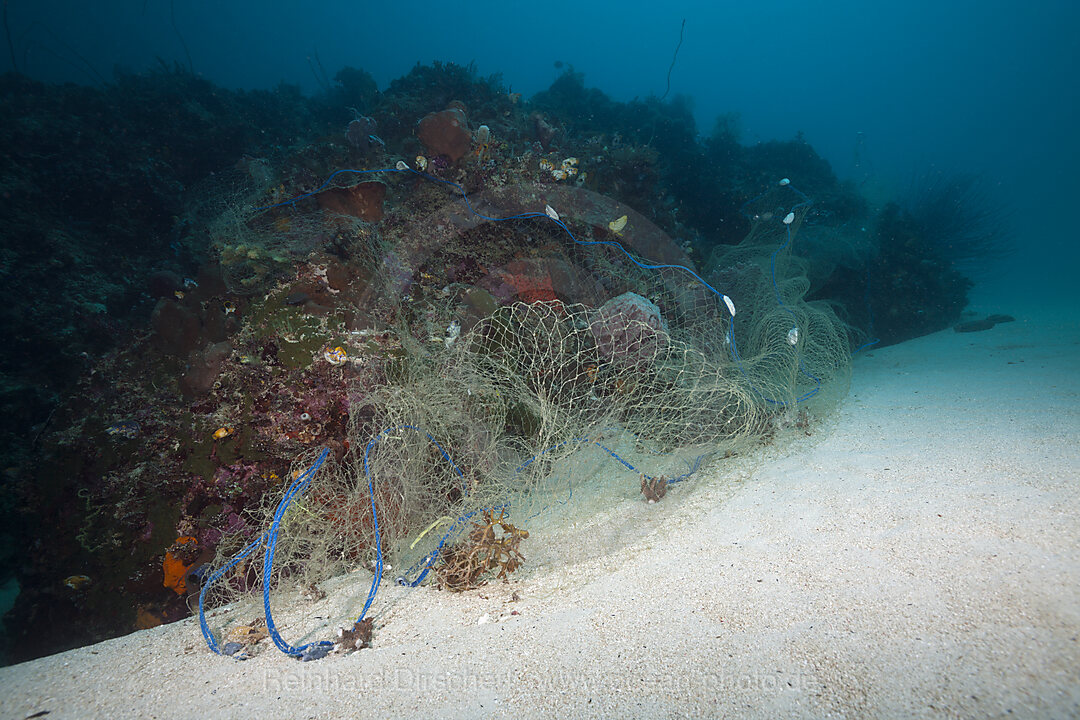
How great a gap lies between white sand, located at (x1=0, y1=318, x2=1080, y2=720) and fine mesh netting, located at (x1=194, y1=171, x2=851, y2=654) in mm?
331

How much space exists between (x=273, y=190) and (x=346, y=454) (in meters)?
4.83

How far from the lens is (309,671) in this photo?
7.02 ft

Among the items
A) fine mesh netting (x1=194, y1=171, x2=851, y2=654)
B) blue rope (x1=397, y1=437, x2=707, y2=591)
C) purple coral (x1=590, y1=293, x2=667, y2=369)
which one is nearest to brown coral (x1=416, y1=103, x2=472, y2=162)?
fine mesh netting (x1=194, y1=171, x2=851, y2=654)

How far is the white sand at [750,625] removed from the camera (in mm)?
1577

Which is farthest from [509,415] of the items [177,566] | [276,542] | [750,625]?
[177,566]

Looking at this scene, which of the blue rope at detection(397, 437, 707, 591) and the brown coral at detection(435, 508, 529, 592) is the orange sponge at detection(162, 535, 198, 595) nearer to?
the blue rope at detection(397, 437, 707, 591)

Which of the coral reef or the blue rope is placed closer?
the blue rope

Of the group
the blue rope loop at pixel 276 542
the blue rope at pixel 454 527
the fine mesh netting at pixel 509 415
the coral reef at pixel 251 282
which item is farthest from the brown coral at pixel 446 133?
the blue rope at pixel 454 527

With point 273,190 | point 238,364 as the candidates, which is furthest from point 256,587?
point 273,190

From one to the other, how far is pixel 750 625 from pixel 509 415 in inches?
103

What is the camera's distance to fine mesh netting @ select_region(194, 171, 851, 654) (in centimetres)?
297

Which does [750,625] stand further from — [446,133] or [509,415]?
[446,133]

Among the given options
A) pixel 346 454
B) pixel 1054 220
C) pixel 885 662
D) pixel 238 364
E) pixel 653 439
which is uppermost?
pixel 1054 220

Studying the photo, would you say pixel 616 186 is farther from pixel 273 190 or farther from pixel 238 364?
pixel 238 364
